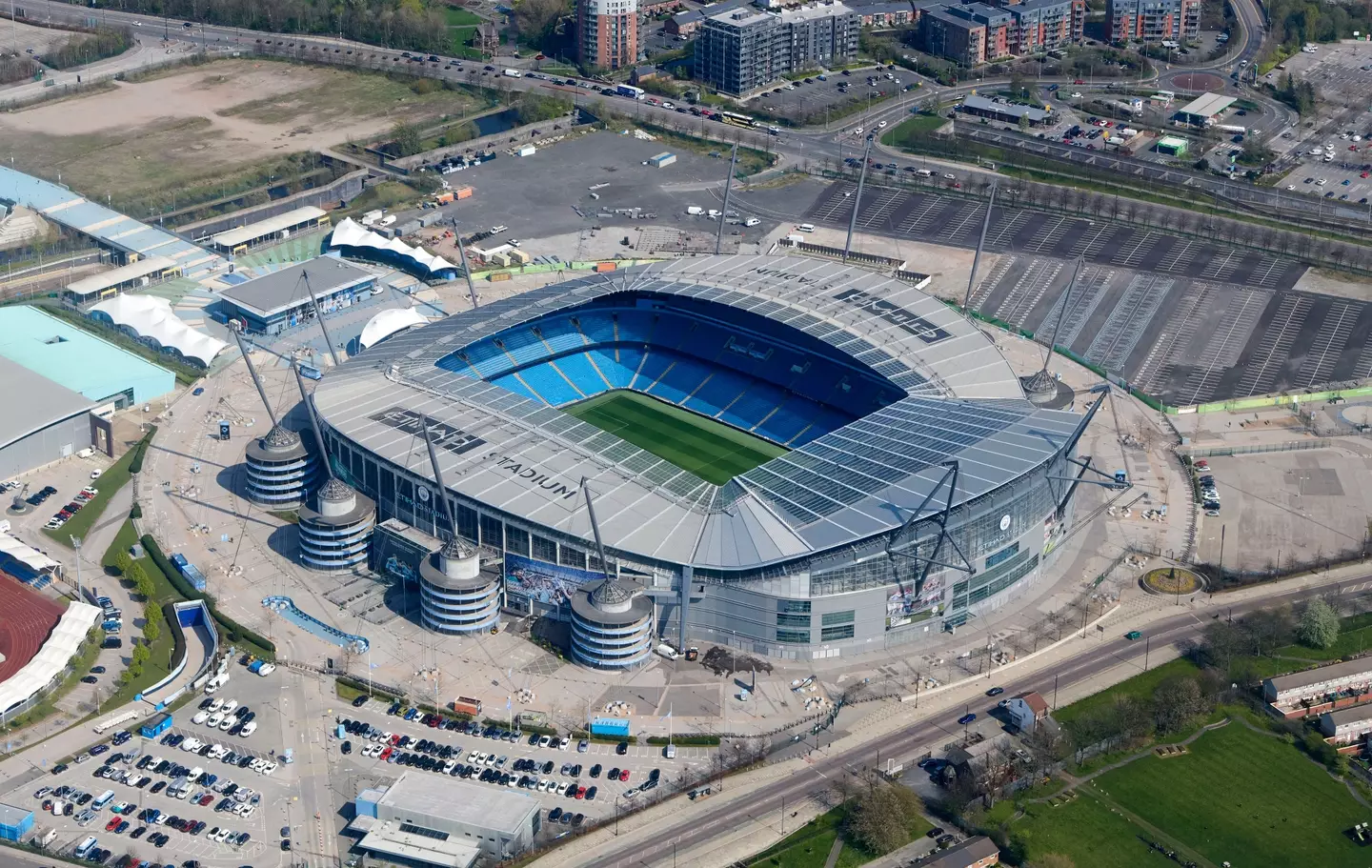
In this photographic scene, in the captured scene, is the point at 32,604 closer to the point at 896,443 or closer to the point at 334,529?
the point at 334,529

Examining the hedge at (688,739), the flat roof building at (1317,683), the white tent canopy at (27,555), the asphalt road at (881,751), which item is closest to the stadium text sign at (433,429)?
the white tent canopy at (27,555)

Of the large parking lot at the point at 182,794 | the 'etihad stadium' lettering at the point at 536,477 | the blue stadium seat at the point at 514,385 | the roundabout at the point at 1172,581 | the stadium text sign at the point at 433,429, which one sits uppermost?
the stadium text sign at the point at 433,429

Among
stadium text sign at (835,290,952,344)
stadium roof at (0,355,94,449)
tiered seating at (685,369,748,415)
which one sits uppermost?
stadium text sign at (835,290,952,344)

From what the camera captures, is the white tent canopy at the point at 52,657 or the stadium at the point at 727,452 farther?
the stadium at the point at 727,452

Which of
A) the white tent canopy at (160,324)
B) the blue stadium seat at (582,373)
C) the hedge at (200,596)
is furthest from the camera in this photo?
the white tent canopy at (160,324)

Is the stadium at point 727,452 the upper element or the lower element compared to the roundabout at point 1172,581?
upper

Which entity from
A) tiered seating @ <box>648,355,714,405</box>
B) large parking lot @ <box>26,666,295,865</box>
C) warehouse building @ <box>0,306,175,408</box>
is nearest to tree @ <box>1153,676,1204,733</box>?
large parking lot @ <box>26,666,295,865</box>

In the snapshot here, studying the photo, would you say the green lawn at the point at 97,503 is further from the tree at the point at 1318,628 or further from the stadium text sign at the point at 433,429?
the tree at the point at 1318,628

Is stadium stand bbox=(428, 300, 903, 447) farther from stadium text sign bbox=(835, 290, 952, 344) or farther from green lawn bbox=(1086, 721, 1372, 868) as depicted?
green lawn bbox=(1086, 721, 1372, 868)
